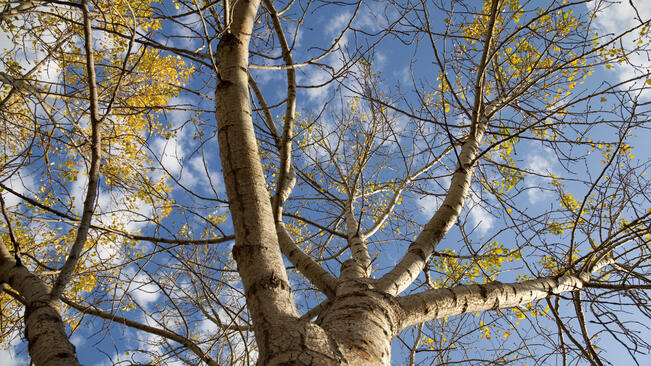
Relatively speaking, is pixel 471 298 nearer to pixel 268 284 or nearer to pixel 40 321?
pixel 268 284

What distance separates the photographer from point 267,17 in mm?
2824

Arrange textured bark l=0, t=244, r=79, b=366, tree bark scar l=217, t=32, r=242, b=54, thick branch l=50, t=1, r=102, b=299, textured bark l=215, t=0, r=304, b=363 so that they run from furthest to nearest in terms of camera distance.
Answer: tree bark scar l=217, t=32, r=242, b=54 < thick branch l=50, t=1, r=102, b=299 < textured bark l=0, t=244, r=79, b=366 < textured bark l=215, t=0, r=304, b=363

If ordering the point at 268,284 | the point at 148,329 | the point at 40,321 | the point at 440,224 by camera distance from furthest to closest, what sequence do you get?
the point at 148,329 < the point at 440,224 < the point at 40,321 < the point at 268,284

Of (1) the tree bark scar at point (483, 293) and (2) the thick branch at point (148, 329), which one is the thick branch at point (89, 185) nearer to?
(2) the thick branch at point (148, 329)

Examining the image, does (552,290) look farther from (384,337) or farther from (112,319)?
(112,319)

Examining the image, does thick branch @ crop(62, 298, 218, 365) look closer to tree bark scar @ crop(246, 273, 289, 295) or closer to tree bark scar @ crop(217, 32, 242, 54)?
tree bark scar @ crop(246, 273, 289, 295)

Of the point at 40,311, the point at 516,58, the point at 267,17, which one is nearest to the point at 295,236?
the point at 267,17

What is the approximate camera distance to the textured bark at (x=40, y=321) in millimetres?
1196

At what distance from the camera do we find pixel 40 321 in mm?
1349

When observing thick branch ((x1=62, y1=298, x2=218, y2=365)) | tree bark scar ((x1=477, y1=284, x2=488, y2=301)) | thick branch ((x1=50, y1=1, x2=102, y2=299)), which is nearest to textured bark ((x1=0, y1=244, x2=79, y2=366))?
thick branch ((x1=50, y1=1, x2=102, y2=299))

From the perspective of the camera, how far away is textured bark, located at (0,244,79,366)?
1.20m

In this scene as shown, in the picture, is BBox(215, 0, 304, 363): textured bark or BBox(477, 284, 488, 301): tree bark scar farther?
BBox(477, 284, 488, 301): tree bark scar

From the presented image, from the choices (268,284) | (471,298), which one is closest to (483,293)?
(471,298)

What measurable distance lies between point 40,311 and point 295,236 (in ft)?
12.2
